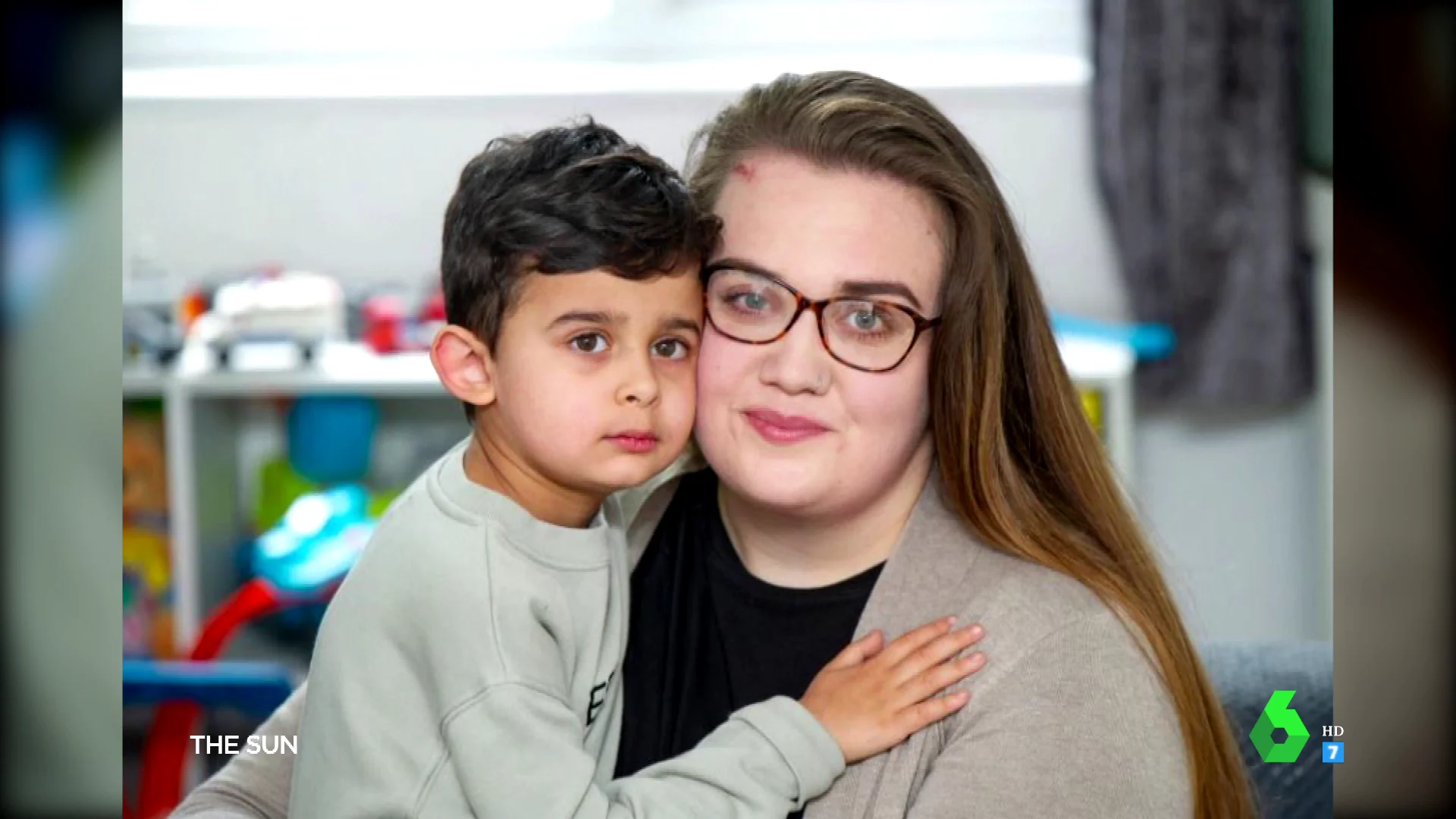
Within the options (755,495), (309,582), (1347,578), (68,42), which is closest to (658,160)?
(755,495)

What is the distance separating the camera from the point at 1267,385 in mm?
2367

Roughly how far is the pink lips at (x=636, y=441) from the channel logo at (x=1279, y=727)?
0.57 metres

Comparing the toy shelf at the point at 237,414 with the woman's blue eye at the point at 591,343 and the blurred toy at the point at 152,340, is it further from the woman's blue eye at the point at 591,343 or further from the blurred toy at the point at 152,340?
the woman's blue eye at the point at 591,343

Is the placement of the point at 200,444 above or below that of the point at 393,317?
below

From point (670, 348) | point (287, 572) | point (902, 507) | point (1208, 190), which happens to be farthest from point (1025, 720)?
point (1208, 190)

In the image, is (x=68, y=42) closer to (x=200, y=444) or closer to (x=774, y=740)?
(x=774, y=740)

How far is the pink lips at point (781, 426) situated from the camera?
1029 millimetres

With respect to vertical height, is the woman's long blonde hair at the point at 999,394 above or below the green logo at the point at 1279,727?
above

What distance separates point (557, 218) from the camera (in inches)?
37.4

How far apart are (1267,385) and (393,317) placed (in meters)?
1.26

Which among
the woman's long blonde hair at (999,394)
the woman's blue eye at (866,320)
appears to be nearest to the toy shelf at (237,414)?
the woman's long blonde hair at (999,394)

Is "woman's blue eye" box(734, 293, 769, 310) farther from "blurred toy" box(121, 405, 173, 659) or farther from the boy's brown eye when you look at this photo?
"blurred toy" box(121, 405, 173, 659)

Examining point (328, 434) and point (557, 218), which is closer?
point (557, 218)

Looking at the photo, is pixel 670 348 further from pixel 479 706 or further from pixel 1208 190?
pixel 1208 190
